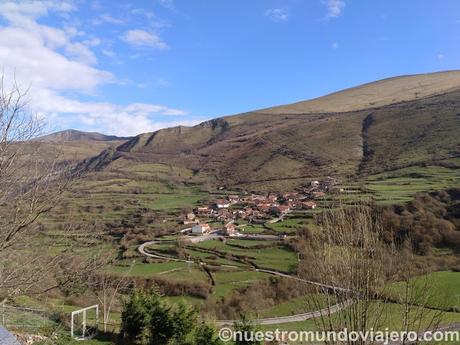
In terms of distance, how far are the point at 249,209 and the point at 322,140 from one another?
46.8 m

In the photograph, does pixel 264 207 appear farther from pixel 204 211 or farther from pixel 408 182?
pixel 408 182

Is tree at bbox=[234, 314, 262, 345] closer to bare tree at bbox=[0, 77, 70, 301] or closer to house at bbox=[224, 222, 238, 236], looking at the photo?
bare tree at bbox=[0, 77, 70, 301]

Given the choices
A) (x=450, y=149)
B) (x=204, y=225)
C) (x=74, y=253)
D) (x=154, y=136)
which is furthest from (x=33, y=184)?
(x=154, y=136)

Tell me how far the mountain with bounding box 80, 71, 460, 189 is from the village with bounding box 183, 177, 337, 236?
10.1 metres

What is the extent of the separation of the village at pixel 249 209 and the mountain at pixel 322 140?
33.3 ft

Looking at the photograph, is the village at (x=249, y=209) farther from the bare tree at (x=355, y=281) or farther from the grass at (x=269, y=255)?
the bare tree at (x=355, y=281)

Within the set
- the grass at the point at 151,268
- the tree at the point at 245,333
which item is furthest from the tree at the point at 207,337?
the grass at the point at 151,268

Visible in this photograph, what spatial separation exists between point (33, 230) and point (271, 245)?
37445 mm

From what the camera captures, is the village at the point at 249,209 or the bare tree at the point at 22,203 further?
the village at the point at 249,209

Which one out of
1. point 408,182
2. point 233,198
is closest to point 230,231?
point 233,198

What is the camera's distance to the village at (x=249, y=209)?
54062mm

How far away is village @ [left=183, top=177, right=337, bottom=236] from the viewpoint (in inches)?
2128

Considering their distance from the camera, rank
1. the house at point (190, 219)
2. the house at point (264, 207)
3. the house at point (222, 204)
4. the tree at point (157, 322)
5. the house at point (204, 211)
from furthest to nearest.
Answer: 1. the house at point (222, 204)
2. the house at point (204, 211)
3. the house at point (264, 207)
4. the house at point (190, 219)
5. the tree at point (157, 322)

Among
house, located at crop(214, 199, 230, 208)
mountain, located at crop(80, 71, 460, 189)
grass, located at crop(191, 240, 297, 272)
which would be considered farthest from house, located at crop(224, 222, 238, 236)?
mountain, located at crop(80, 71, 460, 189)
